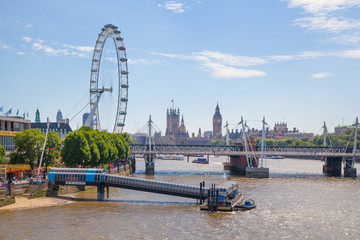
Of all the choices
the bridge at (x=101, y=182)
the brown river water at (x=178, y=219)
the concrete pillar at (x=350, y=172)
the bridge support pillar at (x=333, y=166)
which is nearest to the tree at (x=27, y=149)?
the bridge at (x=101, y=182)

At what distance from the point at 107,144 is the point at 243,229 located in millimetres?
48582

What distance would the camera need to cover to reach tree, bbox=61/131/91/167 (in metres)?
69.9

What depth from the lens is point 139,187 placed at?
57938mm

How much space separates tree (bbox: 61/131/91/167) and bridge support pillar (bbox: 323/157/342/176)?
65467 millimetres

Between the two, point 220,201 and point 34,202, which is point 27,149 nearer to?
point 34,202

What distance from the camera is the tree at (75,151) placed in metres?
69.9

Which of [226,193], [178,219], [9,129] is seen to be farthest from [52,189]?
[9,129]

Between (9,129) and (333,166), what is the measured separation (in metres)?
77.5

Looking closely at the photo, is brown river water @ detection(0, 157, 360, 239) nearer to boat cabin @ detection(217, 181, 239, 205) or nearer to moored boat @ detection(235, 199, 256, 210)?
moored boat @ detection(235, 199, 256, 210)

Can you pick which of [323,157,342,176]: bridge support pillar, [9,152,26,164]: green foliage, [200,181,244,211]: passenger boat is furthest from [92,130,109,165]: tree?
[323,157,342,176]: bridge support pillar

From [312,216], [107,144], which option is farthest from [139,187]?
[107,144]

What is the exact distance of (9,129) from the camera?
271 ft

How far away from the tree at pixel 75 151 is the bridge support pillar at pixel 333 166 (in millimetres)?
65467

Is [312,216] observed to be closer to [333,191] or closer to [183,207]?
[183,207]
